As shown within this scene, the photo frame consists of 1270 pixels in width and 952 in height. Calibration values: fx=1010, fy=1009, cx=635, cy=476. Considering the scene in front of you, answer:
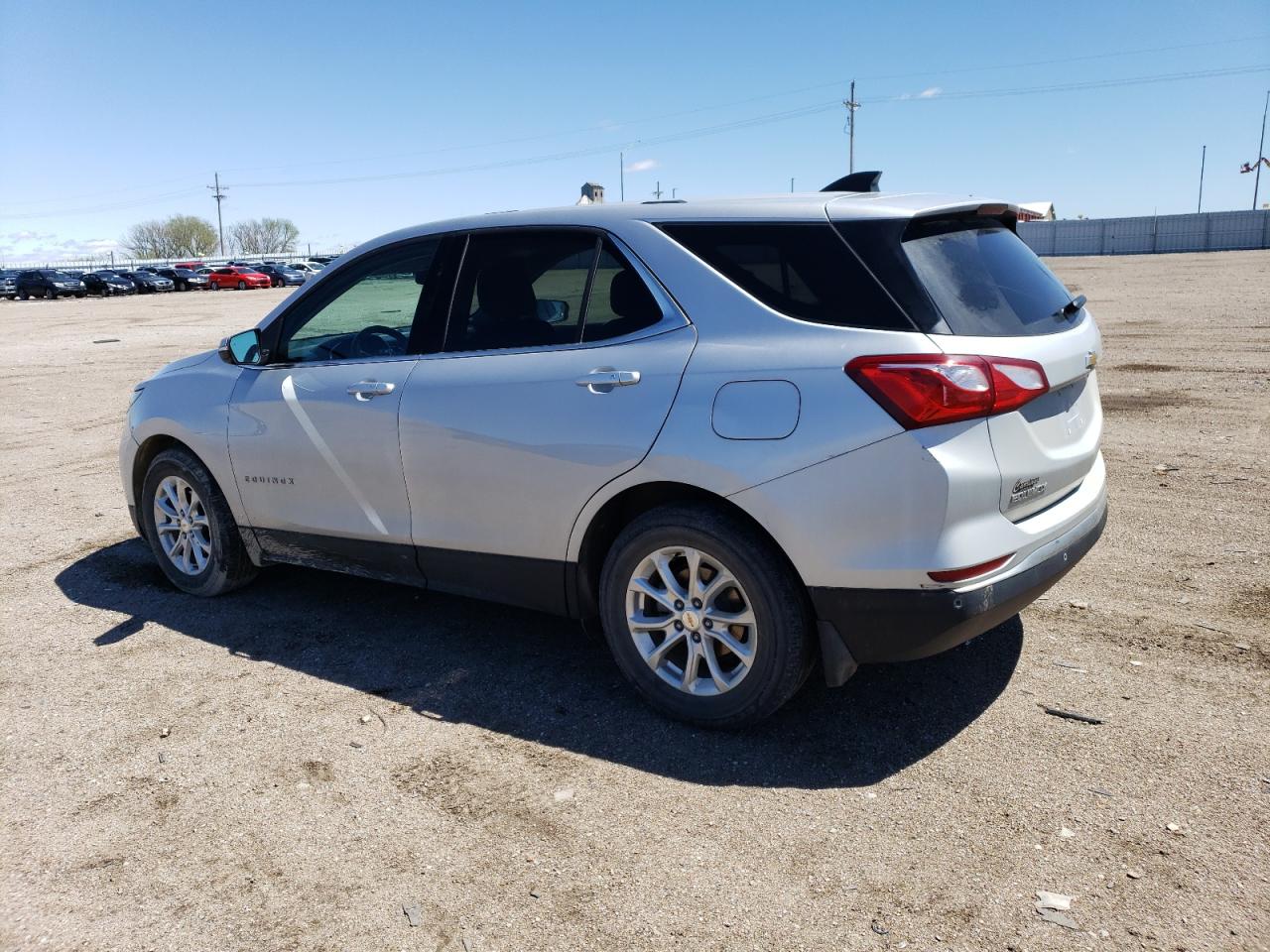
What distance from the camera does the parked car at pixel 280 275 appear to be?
2656 inches

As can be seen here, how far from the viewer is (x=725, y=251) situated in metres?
3.63

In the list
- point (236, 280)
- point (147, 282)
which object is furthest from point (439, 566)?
point (236, 280)

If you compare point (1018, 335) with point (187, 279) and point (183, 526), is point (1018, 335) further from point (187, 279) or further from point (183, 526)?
point (187, 279)

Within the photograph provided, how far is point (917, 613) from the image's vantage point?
320 centimetres

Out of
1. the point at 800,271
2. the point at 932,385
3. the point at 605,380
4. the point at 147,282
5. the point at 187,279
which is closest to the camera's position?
the point at 932,385

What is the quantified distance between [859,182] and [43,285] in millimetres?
61653

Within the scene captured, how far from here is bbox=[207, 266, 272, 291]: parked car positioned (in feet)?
210

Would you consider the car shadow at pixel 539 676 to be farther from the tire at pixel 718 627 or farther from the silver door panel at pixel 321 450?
the silver door panel at pixel 321 450

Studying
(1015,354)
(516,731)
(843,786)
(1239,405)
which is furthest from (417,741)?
(1239,405)

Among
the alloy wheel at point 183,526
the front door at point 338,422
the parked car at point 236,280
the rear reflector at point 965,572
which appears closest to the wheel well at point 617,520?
the rear reflector at point 965,572

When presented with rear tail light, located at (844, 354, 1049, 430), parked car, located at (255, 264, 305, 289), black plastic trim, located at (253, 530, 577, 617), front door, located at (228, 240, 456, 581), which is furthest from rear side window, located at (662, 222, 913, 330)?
parked car, located at (255, 264, 305, 289)

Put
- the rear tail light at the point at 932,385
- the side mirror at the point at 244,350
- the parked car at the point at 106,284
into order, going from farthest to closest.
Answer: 1. the parked car at the point at 106,284
2. the side mirror at the point at 244,350
3. the rear tail light at the point at 932,385

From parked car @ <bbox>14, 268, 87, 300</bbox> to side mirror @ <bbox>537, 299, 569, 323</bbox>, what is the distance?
2401 inches

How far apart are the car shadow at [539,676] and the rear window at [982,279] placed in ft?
4.78
